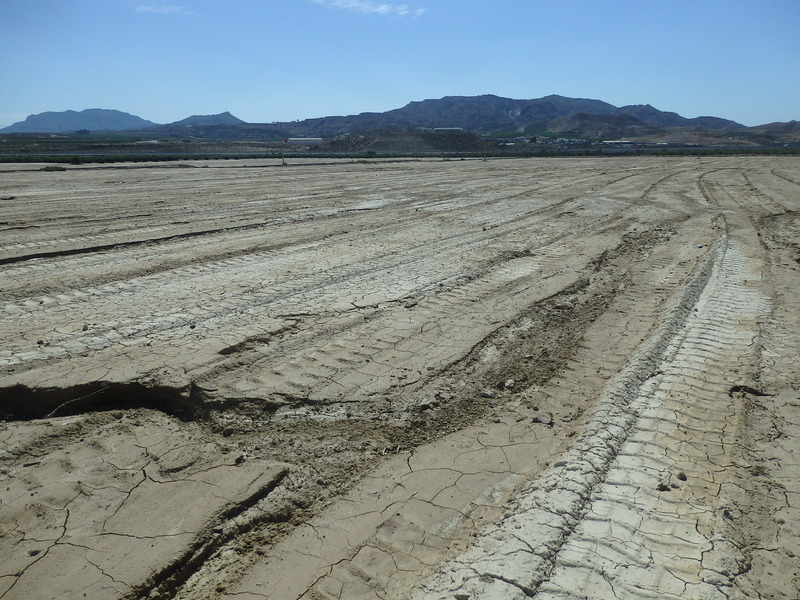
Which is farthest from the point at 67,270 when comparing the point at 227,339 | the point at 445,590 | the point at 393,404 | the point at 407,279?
the point at 445,590

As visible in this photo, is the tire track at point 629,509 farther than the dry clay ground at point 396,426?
No

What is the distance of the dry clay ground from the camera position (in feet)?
9.42

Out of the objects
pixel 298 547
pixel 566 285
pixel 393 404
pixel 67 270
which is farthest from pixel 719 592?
pixel 67 270

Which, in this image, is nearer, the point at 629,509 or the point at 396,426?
the point at 629,509

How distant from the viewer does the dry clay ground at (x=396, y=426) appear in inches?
113

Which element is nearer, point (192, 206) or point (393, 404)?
point (393, 404)

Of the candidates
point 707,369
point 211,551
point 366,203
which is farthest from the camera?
point 366,203

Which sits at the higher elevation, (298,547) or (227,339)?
(227,339)

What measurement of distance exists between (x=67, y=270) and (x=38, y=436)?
499 cm

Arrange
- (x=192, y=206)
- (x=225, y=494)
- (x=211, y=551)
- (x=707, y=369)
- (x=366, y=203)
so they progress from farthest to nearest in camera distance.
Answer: (x=366, y=203) → (x=192, y=206) → (x=707, y=369) → (x=225, y=494) → (x=211, y=551)

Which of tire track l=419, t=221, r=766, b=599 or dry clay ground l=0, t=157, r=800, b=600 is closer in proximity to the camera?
tire track l=419, t=221, r=766, b=599

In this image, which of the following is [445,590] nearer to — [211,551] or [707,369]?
[211,551]

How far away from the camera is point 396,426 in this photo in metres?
4.18

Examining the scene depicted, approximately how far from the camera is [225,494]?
3.40m
